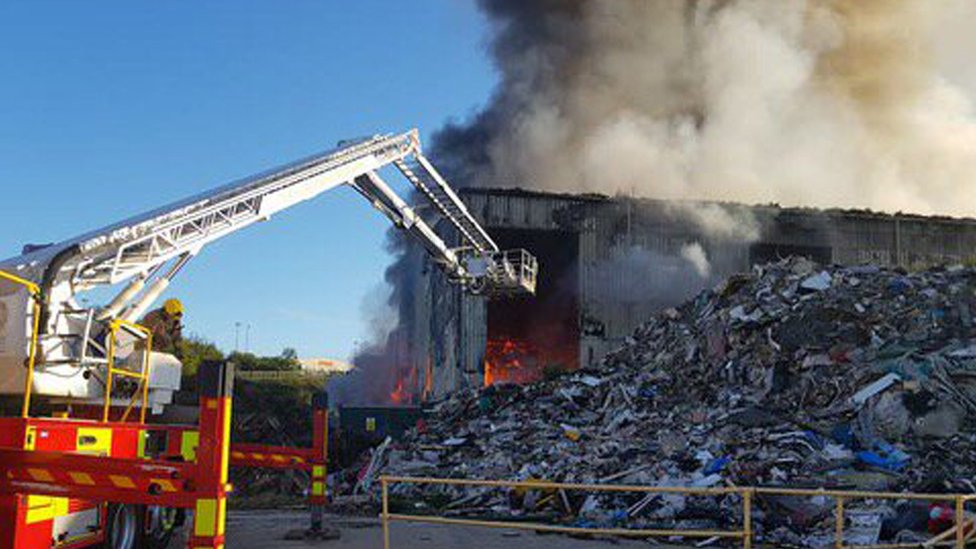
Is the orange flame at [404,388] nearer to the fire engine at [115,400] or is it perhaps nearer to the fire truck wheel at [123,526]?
the fire engine at [115,400]

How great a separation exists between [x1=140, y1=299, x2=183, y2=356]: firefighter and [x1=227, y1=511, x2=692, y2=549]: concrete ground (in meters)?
2.82

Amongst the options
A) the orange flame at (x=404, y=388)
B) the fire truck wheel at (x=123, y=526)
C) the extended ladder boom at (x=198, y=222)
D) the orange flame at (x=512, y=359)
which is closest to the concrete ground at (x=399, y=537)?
the fire truck wheel at (x=123, y=526)

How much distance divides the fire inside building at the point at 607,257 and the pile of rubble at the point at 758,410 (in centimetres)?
663

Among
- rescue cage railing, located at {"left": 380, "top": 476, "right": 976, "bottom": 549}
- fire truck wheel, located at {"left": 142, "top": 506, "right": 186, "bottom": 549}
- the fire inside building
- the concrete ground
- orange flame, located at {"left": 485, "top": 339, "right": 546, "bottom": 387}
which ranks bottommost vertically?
the concrete ground

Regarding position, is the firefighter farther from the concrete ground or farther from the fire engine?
the concrete ground

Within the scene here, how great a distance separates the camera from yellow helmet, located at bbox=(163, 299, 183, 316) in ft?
38.9

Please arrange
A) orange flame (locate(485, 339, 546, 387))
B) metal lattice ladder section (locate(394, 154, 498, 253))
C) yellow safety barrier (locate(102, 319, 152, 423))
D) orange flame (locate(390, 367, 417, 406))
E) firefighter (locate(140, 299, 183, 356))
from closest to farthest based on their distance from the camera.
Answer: yellow safety barrier (locate(102, 319, 152, 423))
firefighter (locate(140, 299, 183, 356))
metal lattice ladder section (locate(394, 154, 498, 253))
orange flame (locate(485, 339, 546, 387))
orange flame (locate(390, 367, 417, 406))

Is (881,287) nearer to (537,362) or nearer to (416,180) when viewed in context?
(416,180)

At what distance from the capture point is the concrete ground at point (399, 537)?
10.3 metres

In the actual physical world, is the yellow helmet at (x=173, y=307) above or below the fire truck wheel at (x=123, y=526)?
above

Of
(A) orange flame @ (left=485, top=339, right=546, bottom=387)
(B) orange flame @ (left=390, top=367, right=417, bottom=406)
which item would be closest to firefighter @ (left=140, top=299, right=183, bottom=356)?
(A) orange flame @ (left=485, top=339, right=546, bottom=387)

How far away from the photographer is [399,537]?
1122 centimetres

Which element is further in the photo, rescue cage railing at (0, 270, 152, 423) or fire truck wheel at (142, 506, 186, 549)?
fire truck wheel at (142, 506, 186, 549)

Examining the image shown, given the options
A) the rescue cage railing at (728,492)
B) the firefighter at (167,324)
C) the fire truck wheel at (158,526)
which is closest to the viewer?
the rescue cage railing at (728,492)
